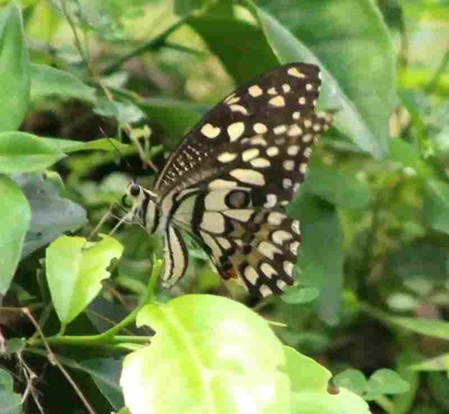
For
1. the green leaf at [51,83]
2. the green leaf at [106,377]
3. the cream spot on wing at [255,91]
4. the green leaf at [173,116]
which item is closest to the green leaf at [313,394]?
the green leaf at [106,377]

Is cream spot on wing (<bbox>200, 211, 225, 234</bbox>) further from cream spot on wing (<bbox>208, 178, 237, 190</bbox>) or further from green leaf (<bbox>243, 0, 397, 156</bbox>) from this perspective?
green leaf (<bbox>243, 0, 397, 156</bbox>)

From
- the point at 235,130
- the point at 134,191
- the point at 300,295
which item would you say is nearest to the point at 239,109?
the point at 235,130

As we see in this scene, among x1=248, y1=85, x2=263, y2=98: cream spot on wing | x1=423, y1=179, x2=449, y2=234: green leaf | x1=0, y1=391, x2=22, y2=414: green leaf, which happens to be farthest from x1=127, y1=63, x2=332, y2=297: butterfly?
x1=423, y1=179, x2=449, y2=234: green leaf

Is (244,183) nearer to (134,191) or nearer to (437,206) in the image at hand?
(134,191)

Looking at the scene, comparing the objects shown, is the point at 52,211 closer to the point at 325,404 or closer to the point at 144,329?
the point at 144,329

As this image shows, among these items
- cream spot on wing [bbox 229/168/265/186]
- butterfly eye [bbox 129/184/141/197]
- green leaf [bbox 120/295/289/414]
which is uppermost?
cream spot on wing [bbox 229/168/265/186]

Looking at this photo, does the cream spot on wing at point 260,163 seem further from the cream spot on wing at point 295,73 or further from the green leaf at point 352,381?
the green leaf at point 352,381
